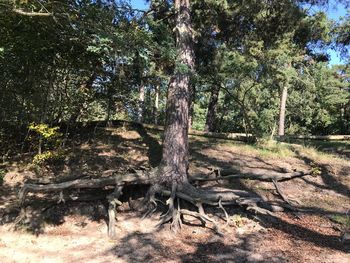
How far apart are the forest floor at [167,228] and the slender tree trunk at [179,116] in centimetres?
91

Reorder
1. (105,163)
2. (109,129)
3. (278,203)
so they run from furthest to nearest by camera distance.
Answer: (109,129) → (105,163) → (278,203)

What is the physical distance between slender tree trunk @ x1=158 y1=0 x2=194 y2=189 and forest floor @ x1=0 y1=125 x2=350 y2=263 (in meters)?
0.91

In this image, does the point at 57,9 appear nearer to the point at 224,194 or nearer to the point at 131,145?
the point at 224,194

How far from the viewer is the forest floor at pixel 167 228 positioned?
6.61m

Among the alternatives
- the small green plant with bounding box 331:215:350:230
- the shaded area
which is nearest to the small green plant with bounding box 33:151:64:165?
the small green plant with bounding box 331:215:350:230

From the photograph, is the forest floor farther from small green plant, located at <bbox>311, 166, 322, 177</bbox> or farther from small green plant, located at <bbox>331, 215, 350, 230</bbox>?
small green plant, located at <bbox>311, 166, 322, 177</bbox>

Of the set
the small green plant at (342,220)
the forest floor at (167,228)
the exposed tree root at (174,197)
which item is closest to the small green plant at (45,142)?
the forest floor at (167,228)

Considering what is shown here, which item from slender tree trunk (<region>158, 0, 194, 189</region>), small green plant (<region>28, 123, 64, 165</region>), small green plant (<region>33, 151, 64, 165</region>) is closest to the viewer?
slender tree trunk (<region>158, 0, 194, 189</region>)

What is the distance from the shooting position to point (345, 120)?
3528 centimetres

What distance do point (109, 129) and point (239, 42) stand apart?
26.1 ft

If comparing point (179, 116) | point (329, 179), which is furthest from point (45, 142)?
point (329, 179)

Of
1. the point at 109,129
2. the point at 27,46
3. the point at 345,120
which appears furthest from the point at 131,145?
the point at 345,120

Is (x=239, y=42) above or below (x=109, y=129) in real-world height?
above

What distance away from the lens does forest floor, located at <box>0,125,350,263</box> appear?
6.61m
